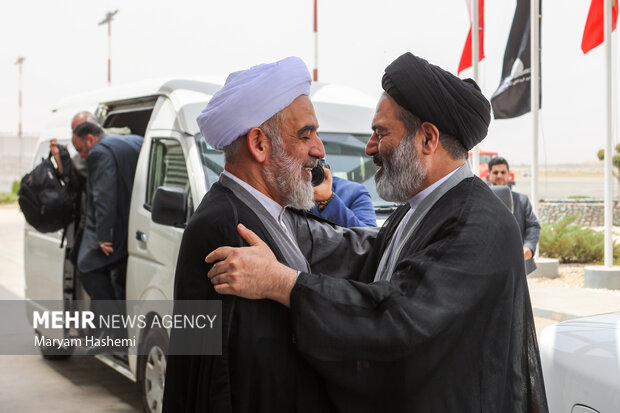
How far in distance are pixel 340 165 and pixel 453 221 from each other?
3512mm

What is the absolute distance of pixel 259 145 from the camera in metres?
2.34

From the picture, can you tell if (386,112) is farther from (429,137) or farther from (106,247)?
(106,247)

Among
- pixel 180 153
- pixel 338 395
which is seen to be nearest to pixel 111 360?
pixel 180 153

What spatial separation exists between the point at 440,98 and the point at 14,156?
6162cm

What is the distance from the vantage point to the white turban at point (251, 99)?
2271mm

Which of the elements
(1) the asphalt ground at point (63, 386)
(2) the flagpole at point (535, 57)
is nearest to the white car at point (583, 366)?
(1) the asphalt ground at point (63, 386)

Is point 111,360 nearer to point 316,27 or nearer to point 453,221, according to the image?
point 453,221

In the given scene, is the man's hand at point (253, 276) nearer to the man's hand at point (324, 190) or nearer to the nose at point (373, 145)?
the nose at point (373, 145)

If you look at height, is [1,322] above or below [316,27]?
below

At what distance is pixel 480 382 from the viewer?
2012 millimetres

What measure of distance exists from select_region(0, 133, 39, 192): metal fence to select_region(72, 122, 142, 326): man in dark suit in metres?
50.3

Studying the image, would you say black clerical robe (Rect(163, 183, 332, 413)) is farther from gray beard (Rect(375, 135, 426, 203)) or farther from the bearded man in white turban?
gray beard (Rect(375, 135, 426, 203))

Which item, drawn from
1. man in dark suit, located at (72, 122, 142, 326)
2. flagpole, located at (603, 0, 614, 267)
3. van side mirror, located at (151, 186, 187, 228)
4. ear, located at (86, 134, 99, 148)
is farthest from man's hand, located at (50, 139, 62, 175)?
flagpole, located at (603, 0, 614, 267)

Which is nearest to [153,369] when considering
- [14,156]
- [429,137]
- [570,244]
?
[429,137]
